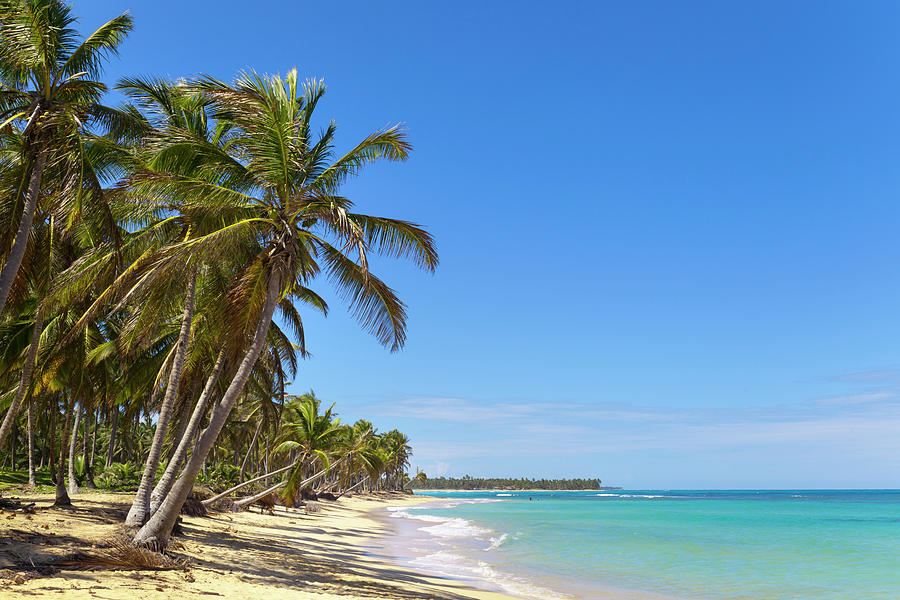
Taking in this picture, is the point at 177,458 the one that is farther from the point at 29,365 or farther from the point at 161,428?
the point at 29,365

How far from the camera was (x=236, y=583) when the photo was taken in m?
10.2

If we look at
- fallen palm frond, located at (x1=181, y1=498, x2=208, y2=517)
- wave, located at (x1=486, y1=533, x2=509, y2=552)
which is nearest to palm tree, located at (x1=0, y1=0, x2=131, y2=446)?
fallen palm frond, located at (x1=181, y1=498, x2=208, y2=517)

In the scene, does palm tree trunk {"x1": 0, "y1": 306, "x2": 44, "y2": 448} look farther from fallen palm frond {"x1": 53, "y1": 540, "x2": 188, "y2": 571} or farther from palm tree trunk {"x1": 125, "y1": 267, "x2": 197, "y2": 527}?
fallen palm frond {"x1": 53, "y1": 540, "x2": 188, "y2": 571}

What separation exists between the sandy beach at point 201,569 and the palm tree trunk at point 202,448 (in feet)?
2.04

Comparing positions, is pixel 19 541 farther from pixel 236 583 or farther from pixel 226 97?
pixel 226 97

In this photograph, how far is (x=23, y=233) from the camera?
951 centimetres

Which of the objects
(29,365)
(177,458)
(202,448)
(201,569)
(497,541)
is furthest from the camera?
(497,541)

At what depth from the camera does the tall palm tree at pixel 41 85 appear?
945cm

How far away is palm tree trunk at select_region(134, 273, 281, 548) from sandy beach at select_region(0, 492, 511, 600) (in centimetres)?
62

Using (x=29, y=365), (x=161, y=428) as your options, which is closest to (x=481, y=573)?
(x=161, y=428)

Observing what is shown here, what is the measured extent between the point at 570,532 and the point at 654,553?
10953 mm

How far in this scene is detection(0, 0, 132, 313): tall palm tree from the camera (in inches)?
372

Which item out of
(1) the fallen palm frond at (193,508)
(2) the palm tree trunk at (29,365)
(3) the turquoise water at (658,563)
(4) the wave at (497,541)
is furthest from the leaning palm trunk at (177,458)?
(4) the wave at (497,541)

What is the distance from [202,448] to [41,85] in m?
6.86
